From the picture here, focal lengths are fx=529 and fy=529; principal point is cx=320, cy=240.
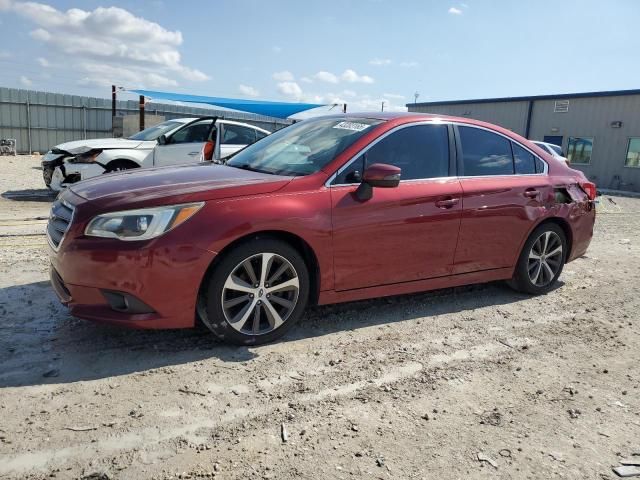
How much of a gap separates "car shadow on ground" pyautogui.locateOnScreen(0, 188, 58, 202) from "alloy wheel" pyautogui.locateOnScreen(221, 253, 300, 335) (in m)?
8.31

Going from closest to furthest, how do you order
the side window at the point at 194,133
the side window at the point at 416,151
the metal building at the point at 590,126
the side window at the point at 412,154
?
the side window at the point at 412,154
the side window at the point at 416,151
the side window at the point at 194,133
the metal building at the point at 590,126

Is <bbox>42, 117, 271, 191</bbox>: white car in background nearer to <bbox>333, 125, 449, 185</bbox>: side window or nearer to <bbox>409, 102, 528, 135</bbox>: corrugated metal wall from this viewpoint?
<bbox>333, 125, 449, 185</bbox>: side window

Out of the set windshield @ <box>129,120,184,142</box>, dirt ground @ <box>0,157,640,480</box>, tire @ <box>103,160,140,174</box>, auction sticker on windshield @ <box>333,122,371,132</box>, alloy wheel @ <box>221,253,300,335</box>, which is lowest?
dirt ground @ <box>0,157,640,480</box>

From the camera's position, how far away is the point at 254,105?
635 inches

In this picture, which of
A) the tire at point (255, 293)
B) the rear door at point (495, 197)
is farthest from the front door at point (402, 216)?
the tire at point (255, 293)

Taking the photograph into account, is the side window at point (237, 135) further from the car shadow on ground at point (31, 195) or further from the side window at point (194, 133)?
the car shadow on ground at point (31, 195)

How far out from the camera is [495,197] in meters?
4.68

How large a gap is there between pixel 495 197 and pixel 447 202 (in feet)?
1.97

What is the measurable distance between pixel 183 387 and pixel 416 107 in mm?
34416

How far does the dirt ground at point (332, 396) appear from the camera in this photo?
2500mm

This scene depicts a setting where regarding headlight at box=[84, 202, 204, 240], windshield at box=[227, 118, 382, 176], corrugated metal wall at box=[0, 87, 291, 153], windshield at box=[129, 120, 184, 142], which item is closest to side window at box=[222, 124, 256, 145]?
windshield at box=[129, 120, 184, 142]

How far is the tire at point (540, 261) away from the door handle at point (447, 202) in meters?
1.12

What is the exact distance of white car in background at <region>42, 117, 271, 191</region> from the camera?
362 inches

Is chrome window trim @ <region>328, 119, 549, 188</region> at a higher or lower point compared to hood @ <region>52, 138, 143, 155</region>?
higher
